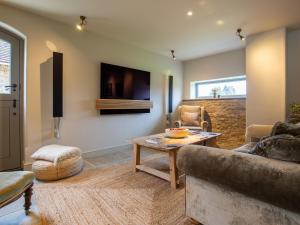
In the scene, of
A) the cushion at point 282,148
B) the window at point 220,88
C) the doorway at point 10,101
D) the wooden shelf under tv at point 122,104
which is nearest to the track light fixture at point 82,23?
the doorway at point 10,101

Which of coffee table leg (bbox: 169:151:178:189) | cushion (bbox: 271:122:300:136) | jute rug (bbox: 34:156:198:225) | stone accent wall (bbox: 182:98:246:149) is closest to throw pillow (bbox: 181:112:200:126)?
stone accent wall (bbox: 182:98:246:149)

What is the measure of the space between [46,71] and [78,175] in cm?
170

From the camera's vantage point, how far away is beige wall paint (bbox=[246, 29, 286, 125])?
10.5 feet

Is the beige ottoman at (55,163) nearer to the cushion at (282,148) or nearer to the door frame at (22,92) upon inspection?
the door frame at (22,92)

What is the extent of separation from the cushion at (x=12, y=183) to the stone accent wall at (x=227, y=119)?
3.83 m

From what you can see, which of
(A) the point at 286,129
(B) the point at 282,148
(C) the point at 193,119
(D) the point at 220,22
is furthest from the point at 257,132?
(C) the point at 193,119

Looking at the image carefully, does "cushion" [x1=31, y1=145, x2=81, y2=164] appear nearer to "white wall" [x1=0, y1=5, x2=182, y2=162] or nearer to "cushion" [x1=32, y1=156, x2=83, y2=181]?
"cushion" [x1=32, y1=156, x2=83, y2=181]

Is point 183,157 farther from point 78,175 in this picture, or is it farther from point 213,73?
point 213,73

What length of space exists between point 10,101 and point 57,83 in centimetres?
73

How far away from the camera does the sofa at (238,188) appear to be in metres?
0.94

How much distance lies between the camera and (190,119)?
4508 millimetres

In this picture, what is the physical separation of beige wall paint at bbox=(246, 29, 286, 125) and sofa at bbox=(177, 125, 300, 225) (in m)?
2.72

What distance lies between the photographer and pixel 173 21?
296 centimetres

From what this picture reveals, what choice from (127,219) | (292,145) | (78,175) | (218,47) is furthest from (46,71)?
(218,47)
